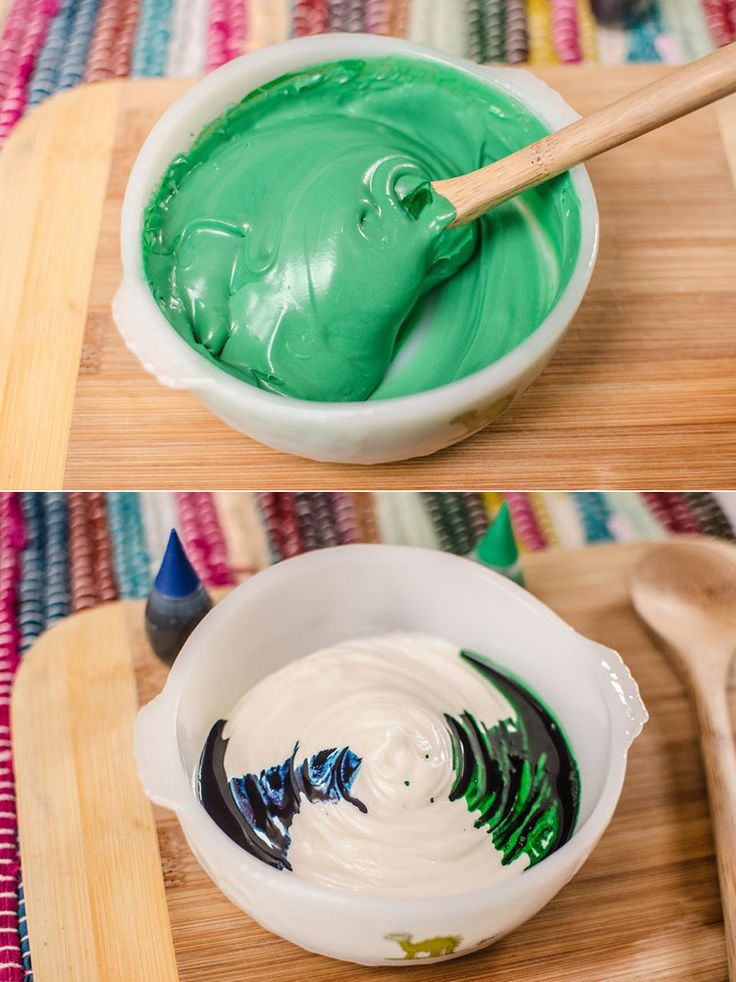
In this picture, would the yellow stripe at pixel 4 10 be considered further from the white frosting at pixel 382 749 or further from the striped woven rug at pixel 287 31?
the white frosting at pixel 382 749

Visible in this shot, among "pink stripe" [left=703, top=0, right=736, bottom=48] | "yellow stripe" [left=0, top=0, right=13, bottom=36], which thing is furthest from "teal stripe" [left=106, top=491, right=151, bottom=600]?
"pink stripe" [left=703, top=0, right=736, bottom=48]

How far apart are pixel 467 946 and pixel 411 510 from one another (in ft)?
1.31

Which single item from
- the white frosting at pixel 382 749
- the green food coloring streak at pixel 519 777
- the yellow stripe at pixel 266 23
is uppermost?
the yellow stripe at pixel 266 23

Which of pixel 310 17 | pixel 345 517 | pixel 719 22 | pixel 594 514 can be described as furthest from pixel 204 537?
pixel 719 22

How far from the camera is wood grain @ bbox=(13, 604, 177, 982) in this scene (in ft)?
2.29

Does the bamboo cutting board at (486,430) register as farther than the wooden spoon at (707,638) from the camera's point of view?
Yes

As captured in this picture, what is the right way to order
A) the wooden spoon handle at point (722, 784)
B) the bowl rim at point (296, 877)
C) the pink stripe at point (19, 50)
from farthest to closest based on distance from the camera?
the pink stripe at point (19, 50) → the wooden spoon handle at point (722, 784) → the bowl rim at point (296, 877)

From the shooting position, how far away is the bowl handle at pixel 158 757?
0.64 meters

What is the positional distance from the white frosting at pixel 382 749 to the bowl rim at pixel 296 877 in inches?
1.1

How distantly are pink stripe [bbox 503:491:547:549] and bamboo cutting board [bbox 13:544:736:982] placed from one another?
144mm

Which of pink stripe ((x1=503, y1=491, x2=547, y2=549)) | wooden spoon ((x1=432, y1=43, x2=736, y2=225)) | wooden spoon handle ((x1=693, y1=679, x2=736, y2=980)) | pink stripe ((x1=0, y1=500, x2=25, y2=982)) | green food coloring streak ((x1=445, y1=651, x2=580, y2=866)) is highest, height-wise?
wooden spoon ((x1=432, y1=43, x2=736, y2=225))

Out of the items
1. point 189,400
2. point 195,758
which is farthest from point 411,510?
point 195,758

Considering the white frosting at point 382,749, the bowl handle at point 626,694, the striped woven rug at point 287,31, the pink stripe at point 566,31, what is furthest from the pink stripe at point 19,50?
the bowl handle at point 626,694

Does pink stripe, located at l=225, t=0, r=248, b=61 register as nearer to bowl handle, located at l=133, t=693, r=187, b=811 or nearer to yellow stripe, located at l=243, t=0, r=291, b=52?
yellow stripe, located at l=243, t=0, r=291, b=52
